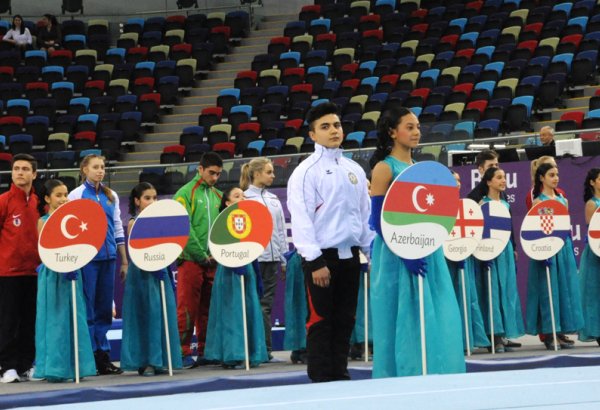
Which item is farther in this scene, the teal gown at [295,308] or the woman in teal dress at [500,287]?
the woman in teal dress at [500,287]

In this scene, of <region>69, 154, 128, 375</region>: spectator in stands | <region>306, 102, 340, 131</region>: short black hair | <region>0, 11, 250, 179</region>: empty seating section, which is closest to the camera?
<region>306, 102, 340, 131</region>: short black hair

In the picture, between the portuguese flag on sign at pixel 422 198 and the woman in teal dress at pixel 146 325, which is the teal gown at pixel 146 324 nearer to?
the woman in teal dress at pixel 146 325

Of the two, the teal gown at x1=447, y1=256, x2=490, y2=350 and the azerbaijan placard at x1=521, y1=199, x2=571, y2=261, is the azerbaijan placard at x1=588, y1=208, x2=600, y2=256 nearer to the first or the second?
the azerbaijan placard at x1=521, y1=199, x2=571, y2=261

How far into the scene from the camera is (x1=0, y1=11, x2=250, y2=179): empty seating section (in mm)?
20844

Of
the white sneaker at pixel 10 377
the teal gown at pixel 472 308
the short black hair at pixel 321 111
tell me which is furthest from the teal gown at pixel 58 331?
the teal gown at pixel 472 308

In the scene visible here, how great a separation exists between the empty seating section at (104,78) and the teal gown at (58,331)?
39.3 ft

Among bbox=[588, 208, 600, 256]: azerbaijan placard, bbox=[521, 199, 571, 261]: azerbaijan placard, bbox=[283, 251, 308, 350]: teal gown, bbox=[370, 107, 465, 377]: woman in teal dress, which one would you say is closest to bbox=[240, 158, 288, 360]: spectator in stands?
bbox=[283, 251, 308, 350]: teal gown

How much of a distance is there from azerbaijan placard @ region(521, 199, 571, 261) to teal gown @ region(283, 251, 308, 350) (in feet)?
6.26

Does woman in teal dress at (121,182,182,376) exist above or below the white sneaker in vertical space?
above

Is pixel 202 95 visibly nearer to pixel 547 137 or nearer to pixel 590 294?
pixel 547 137

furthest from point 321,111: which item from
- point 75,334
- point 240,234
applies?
point 75,334

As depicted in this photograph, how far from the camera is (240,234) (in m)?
8.22

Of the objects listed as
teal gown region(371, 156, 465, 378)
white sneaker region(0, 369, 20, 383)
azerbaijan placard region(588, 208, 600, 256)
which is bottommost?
white sneaker region(0, 369, 20, 383)

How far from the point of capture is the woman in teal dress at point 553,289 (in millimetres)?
9055
